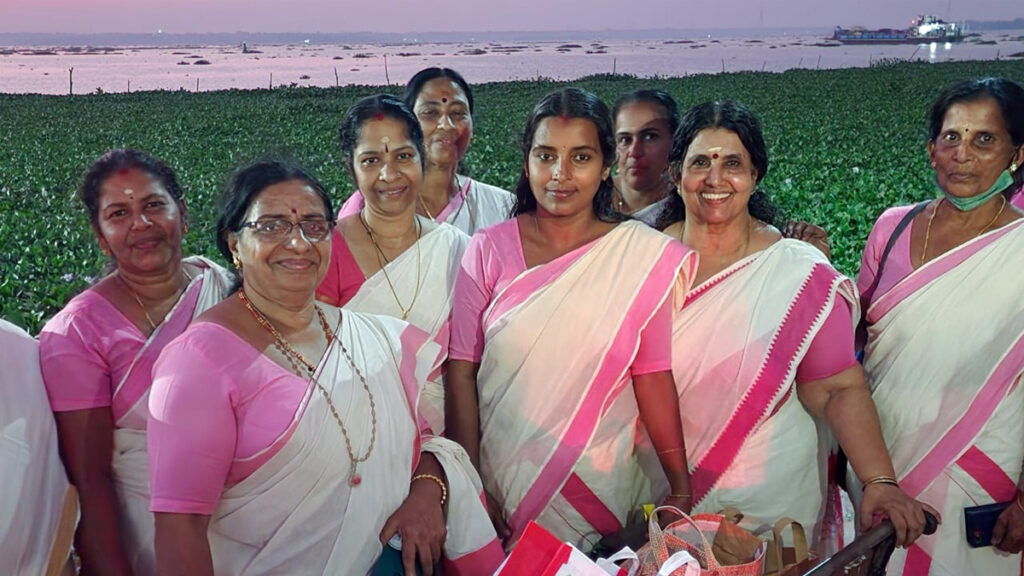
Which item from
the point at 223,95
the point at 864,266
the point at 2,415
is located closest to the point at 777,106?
the point at 223,95

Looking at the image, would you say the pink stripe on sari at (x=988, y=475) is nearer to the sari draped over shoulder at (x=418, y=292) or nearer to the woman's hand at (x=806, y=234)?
the woman's hand at (x=806, y=234)

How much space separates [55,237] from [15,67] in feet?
245

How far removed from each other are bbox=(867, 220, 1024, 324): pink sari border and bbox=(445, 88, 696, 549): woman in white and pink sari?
28.5 inches

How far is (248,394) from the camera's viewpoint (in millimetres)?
1856

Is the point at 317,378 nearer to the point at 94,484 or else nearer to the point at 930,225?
the point at 94,484

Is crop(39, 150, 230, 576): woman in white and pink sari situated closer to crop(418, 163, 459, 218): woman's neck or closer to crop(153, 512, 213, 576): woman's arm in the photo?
crop(153, 512, 213, 576): woman's arm

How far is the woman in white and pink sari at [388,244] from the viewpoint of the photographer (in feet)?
9.05

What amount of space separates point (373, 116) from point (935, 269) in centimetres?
190

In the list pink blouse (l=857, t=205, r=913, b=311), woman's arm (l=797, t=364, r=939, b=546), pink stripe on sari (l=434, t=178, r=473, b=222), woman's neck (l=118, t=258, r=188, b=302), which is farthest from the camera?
pink stripe on sari (l=434, t=178, r=473, b=222)

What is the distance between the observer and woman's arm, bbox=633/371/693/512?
245cm

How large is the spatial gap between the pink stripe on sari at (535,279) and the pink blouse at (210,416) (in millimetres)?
782

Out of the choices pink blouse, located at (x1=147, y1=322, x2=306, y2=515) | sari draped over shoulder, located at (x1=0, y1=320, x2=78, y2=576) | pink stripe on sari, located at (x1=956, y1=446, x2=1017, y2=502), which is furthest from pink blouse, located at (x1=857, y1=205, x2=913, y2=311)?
sari draped over shoulder, located at (x1=0, y1=320, x2=78, y2=576)

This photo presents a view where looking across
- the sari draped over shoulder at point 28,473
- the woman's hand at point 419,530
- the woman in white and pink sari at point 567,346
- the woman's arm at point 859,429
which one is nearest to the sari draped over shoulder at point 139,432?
the sari draped over shoulder at point 28,473

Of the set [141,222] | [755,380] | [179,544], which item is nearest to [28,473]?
[179,544]
